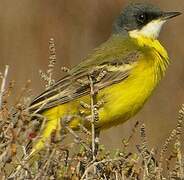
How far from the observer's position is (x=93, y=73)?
602 centimetres

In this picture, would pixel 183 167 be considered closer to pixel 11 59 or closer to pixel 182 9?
pixel 11 59

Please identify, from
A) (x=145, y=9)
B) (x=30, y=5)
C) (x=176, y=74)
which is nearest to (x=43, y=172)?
(x=145, y=9)

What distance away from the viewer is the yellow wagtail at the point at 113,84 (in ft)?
20.8

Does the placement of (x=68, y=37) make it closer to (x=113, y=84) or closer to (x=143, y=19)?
(x=143, y=19)

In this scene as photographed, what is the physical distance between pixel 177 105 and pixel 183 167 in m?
4.41

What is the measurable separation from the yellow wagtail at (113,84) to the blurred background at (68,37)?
7.71 ft

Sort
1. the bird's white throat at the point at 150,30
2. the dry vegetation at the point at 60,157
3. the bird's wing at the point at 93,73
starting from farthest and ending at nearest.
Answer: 1. the bird's white throat at the point at 150,30
2. the bird's wing at the point at 93,73
3. the dry vegetation at the point at 60,157

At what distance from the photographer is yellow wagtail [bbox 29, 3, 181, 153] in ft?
20.8

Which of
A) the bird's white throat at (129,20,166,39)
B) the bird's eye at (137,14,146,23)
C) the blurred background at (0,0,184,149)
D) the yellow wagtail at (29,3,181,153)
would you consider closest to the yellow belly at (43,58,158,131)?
the yellow wagtail at (29,3,181,153)

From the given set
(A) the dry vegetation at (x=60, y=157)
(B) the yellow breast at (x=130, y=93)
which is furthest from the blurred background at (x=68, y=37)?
(A) the dry vegetation at (x=60, y=157)

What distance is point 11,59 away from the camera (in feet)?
33.6

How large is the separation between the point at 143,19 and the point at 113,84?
97cm

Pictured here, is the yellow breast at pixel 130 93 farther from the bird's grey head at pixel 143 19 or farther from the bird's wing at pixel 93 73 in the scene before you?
the bird's grey head at pixel 143 19

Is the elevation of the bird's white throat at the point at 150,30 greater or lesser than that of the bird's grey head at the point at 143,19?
lesser
